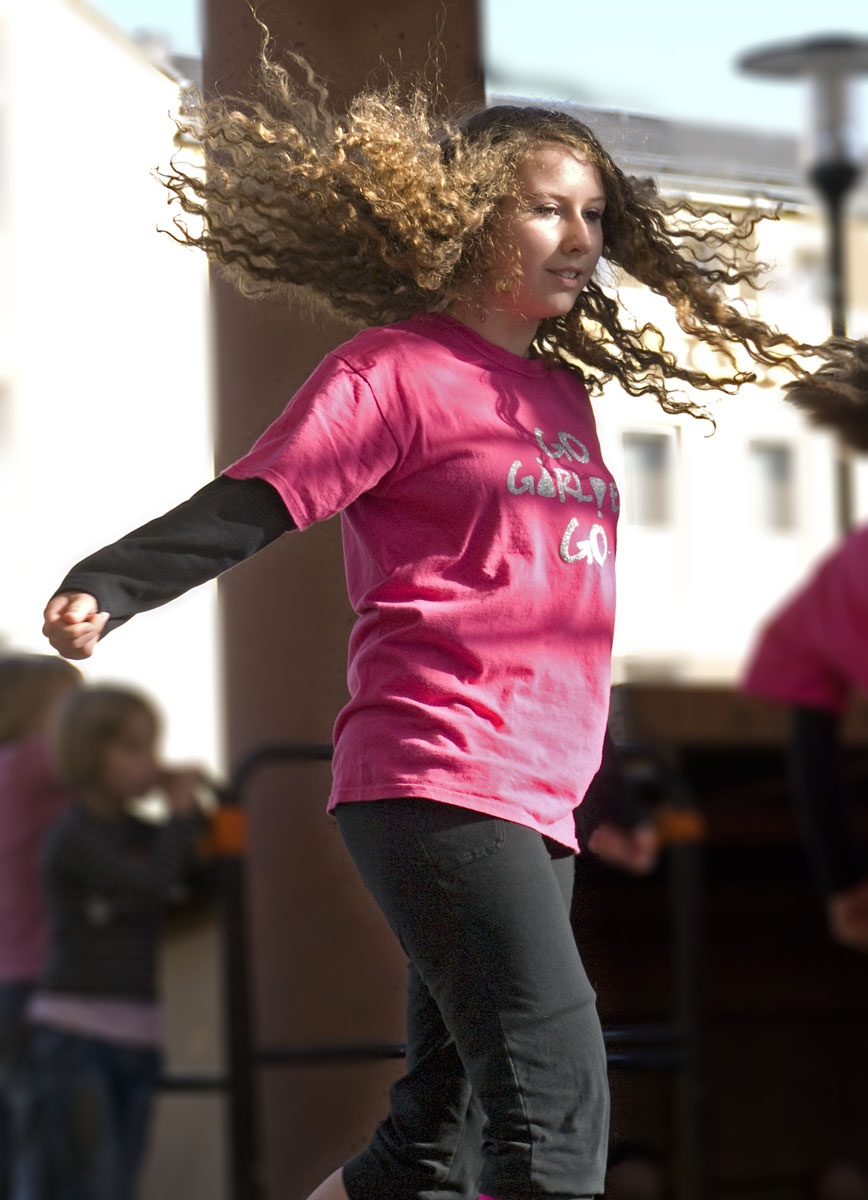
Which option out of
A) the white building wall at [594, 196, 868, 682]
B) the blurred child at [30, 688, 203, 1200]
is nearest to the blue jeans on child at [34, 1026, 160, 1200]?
the blurred child at [30, 688, 203, 1200]

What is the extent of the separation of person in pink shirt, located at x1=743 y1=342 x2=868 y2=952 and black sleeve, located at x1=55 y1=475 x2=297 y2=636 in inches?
18.9

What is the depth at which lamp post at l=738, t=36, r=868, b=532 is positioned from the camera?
1884mm

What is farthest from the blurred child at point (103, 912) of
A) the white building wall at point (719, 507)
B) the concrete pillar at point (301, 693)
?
the white building wall at point (719, 507)

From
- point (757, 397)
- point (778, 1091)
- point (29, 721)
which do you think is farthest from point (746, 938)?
point (29, 721)

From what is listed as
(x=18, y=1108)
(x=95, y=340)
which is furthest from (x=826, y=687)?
(x=95, y=340)

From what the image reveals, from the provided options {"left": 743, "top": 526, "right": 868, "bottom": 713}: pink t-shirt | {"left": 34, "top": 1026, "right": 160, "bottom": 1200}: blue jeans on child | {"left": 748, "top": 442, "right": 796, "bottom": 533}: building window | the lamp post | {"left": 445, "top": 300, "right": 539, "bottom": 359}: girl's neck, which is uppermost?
the lamp post

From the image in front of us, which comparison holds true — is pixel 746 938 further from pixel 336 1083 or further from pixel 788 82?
pixel 788 82

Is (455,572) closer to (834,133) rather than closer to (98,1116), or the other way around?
(834,133)

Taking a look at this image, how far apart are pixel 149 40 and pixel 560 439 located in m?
0.98

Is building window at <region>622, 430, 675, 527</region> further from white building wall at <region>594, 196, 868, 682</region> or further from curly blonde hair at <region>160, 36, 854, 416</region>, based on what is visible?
curly blonde hair at <region>160, 36, 854, 416</region>

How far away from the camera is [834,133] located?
6.29ft

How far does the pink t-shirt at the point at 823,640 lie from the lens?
4.61 feet

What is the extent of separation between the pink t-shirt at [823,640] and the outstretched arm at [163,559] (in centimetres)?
48

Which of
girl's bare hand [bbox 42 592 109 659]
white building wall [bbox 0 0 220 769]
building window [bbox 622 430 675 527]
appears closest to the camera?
girl's bare hand [bbox 42 592 109 659]
